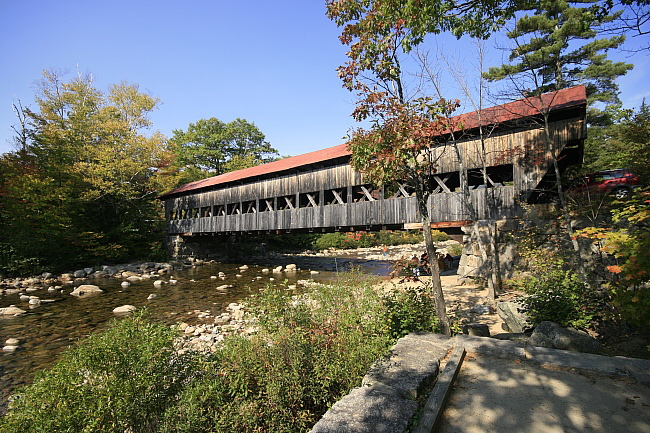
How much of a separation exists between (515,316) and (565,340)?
158 centimetres

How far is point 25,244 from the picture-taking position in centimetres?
1384

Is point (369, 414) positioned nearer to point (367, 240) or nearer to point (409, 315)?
point (409, 315)

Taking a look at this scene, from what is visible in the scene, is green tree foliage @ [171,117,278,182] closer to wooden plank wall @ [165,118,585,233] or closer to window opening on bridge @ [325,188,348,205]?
wooden plank wall @ [165,118,585,233]

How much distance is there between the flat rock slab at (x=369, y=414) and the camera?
2012mm

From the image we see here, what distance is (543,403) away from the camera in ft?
7.74

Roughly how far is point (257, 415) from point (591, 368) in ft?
10.1

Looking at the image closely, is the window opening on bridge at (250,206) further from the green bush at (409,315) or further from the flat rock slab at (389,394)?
the flat rock slab at (389,394)

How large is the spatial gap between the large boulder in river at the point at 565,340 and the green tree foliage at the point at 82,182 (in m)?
19.4

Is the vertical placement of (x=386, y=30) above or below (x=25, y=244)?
above

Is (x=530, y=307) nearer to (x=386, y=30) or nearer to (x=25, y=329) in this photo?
(x=386, y=30)

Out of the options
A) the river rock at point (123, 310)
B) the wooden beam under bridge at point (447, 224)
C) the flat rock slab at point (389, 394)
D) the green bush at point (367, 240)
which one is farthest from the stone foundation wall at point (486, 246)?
the green bush at point (367, 240)

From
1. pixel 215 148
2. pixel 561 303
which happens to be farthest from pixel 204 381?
pixel 215 148

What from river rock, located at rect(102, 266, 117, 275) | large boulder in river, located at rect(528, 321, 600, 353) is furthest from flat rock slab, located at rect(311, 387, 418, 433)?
river rock, located at rect(102, 266, 117, 275)

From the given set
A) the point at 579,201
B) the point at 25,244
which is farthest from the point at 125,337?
the point at 25,244
